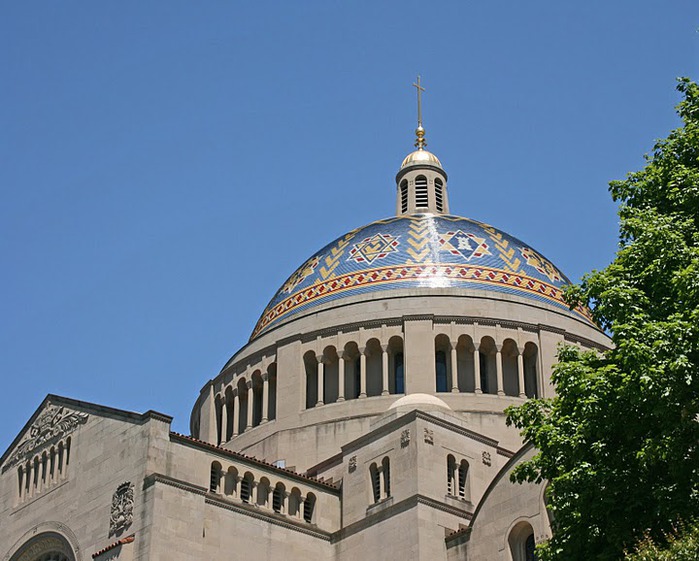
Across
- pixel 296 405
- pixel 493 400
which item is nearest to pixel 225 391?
pixel 296 405

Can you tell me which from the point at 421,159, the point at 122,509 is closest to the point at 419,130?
the point at 421,159

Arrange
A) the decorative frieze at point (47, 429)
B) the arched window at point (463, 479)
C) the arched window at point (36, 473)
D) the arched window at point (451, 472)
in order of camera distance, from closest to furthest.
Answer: the arched window at point (451, 472) → the arched window at point (463, 479) → the decorative frieze at point (47, 429) → the arched window at point (36, 473)

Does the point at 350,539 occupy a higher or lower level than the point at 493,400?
lower

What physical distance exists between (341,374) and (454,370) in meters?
3.88

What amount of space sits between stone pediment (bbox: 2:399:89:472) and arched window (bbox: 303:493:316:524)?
6691 mm

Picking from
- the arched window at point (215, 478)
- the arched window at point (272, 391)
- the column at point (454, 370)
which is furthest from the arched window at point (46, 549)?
the column at point (454, 370)

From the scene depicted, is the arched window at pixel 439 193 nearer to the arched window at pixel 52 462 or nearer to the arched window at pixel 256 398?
the arched window at pixel 256 398

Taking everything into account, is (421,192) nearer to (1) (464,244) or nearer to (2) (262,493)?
(1) (464,244)

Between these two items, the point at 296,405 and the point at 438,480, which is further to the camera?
the point at 296,405

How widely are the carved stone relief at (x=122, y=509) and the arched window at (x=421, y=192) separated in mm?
24017

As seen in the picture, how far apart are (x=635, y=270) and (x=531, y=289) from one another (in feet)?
82.0

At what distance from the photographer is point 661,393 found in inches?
819

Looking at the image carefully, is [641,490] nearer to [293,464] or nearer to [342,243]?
[293,464]

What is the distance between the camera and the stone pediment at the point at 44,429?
37.9 metres
